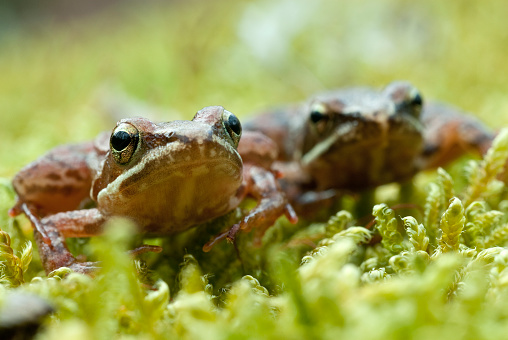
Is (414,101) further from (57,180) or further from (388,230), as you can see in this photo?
(57,180)

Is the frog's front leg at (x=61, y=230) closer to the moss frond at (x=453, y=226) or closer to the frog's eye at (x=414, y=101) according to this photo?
the moss frond at (x=453, y=226)

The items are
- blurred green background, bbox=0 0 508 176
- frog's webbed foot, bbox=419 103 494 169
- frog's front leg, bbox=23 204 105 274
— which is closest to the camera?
frog's front leg, bbox=23 204 105 274

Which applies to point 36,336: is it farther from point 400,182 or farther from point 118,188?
point 400,182

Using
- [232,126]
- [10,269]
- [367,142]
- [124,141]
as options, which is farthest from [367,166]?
[10,269]

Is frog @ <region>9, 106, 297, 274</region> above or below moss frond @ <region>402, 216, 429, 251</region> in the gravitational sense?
above

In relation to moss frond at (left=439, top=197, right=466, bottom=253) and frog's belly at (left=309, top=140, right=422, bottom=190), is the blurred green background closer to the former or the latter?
frog's belly at (left=309, top=140, right=422, bottom=190)

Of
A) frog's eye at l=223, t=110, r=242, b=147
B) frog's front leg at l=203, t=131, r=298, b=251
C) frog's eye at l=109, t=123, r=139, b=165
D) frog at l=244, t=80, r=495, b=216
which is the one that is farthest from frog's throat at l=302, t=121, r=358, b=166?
frog's eye at l=109, t=123, r=139, b=165
